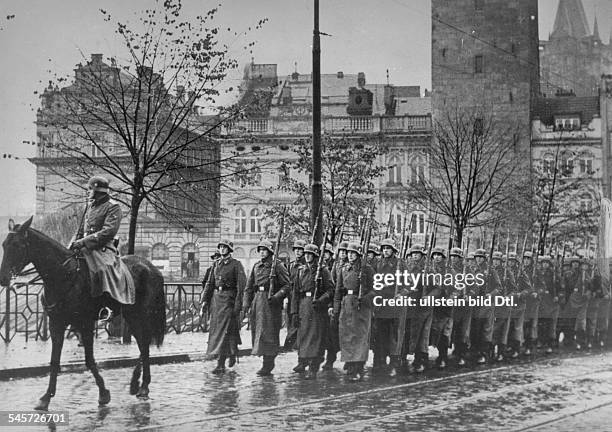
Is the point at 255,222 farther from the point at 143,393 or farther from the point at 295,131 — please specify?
the point at 143,393

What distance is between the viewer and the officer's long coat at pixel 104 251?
10.8 m

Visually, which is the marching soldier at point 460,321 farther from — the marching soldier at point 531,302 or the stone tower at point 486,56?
the stone tower at point 486,56

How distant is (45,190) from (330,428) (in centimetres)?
807

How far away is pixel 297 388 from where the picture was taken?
12633mm

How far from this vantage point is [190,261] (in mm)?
22031

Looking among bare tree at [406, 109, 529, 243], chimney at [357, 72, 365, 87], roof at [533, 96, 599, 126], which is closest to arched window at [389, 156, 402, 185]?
bare tree at [406, 109, 529, 243]

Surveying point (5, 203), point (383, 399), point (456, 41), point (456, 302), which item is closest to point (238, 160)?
point (456, 302)

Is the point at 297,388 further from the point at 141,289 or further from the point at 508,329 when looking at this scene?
the point at 508,329

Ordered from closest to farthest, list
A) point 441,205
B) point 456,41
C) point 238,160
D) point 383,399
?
point 383,399
point 238,160
point 441,205
point 456,41

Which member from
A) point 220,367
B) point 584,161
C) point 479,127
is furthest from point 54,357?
point 584,161

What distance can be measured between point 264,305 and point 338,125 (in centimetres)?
1586

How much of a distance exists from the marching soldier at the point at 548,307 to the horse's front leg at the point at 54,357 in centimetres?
971

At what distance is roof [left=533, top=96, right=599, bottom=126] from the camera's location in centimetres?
5070

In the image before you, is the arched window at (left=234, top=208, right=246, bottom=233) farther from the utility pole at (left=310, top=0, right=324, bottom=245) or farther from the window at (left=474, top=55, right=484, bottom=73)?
the window at (left=474, top=55, right=484, bottom=73)
